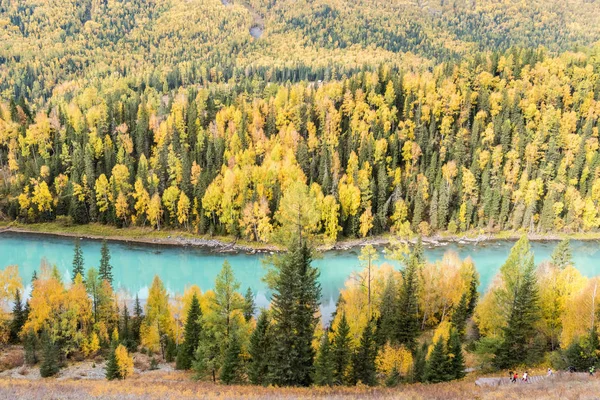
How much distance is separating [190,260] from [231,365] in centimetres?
4890

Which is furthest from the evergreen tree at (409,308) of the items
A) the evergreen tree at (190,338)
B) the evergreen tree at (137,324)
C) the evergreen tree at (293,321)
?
the evergreen tree at (137,324)

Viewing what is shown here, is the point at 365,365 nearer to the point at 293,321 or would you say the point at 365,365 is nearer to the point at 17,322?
the point at 293,321

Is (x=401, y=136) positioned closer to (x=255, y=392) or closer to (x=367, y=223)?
(x=367, y=223)

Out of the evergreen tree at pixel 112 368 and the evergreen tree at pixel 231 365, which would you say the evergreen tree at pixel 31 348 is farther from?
the evergreen tree at pixel 231 365

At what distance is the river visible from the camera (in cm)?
6588

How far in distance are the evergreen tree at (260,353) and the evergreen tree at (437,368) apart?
34.5 ft

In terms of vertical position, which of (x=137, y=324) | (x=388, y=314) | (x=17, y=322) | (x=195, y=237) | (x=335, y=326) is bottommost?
(x=195, y=237)

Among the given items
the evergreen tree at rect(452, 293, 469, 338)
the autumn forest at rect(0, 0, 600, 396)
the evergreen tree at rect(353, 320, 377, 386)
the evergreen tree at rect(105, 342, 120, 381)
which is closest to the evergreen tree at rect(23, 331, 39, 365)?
the autumn forest at rect(0, 0, 600, 396)

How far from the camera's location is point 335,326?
34.7 metres

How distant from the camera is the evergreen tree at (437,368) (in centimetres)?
2767

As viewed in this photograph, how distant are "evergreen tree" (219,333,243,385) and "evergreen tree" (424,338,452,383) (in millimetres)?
12599

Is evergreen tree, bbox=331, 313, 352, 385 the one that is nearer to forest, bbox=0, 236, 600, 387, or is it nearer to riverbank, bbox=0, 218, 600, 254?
forest, bbox=0, 236, 600, 387

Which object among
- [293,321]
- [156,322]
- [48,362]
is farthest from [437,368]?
[48,362]

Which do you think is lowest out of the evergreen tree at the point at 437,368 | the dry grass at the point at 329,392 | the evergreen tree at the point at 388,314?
the evergreen tree at the point at 388,314
